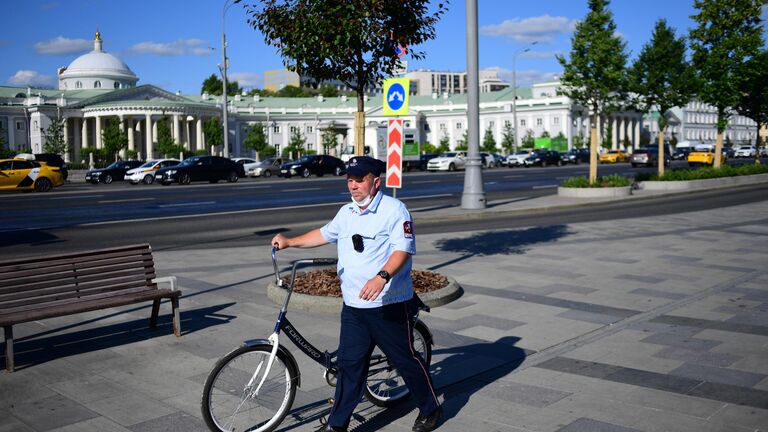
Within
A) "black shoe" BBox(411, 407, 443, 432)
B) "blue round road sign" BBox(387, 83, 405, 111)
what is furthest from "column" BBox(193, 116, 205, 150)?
"black shoe" BBox(411, 407, 443, 432)

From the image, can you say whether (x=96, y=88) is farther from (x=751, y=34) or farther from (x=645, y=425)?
(x=645, y=425)

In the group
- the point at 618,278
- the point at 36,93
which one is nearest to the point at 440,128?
the point at 36,93

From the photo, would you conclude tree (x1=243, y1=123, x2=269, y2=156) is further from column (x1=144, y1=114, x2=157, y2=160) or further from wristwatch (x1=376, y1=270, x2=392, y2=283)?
wristwatch (x1=376, y1=270, x2=392, y2=283)

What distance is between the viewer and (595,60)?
26812mm

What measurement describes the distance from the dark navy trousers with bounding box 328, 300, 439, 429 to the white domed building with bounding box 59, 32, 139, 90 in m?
125

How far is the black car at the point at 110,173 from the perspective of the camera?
47656mm

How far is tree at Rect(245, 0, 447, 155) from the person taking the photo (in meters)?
8.90

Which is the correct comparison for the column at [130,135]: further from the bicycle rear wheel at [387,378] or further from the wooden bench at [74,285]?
the bicycle rear wheel at [387,378]

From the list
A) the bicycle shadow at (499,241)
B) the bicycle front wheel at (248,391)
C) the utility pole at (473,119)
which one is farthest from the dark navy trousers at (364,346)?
the utility pole at (473,119)

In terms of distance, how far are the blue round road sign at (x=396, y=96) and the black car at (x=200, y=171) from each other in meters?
31.9

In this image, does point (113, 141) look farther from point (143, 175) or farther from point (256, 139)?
point (143, 175)

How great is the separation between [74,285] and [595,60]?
23.5 metres

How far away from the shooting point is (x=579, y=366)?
6293 mm

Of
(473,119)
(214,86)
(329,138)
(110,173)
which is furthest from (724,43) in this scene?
(214,86)
